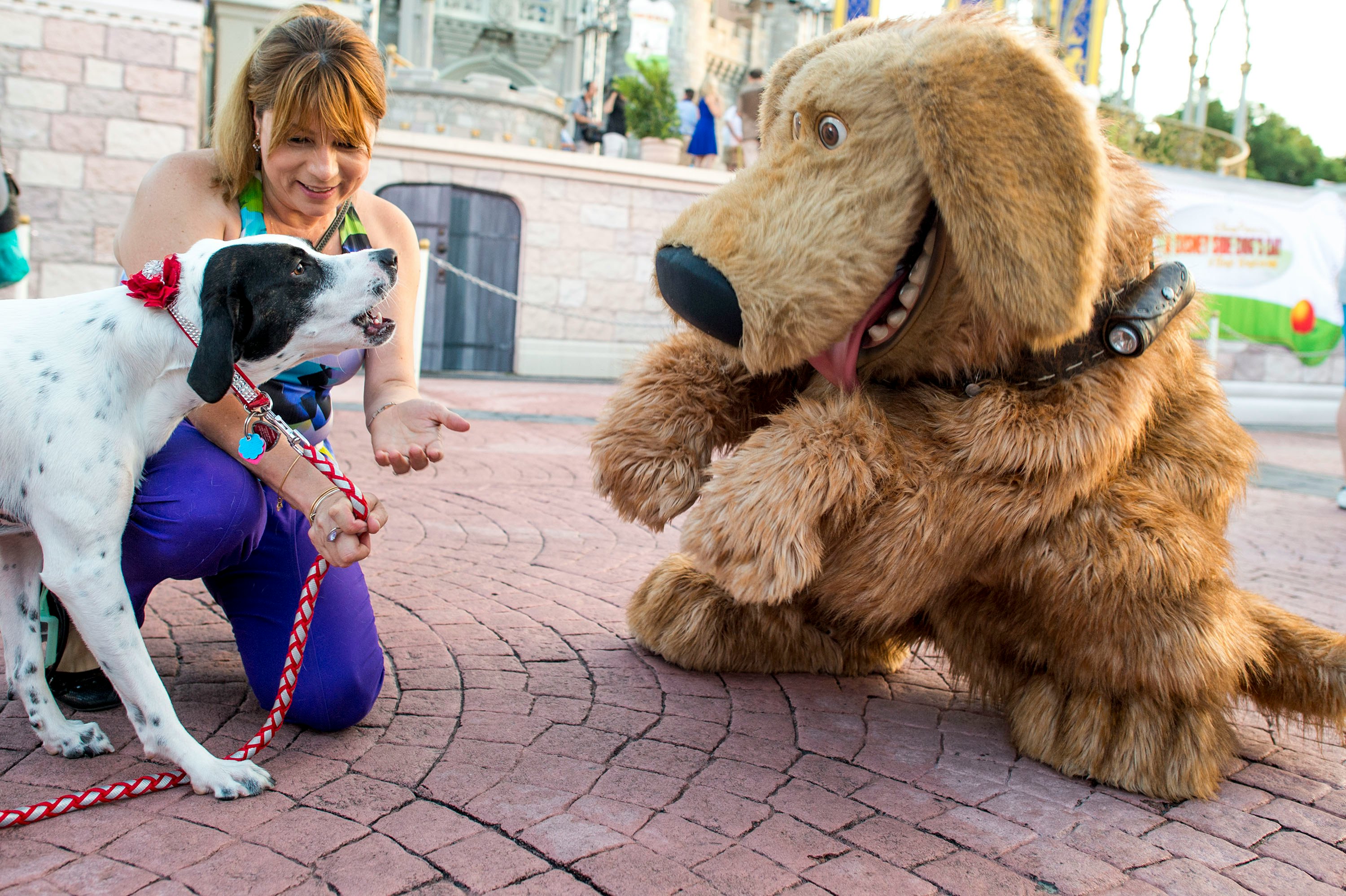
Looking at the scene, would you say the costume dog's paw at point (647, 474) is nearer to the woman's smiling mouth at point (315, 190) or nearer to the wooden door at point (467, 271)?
the woman's smiling mouth at point (315, 190)

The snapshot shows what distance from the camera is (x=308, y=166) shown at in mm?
2635

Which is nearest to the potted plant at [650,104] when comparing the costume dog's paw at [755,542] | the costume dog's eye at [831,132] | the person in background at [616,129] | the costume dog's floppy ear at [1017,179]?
the person in background at [616,129]

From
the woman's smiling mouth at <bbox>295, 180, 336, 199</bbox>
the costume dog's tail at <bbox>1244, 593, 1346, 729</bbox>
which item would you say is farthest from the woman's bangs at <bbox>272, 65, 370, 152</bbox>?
the costume dog's tail at <bbox>1244, 593, 1346, 729</bbox>

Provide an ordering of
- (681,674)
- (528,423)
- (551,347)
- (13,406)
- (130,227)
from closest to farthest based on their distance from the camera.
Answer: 1. (13,406)
2. (130,227)
3. (681,674)
4. (528,423)
5. (551,347)

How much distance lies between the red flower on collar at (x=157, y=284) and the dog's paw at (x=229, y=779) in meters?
0.98

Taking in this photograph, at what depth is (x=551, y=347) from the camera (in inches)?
583

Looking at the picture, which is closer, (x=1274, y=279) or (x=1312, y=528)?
(x=1312, y=528)

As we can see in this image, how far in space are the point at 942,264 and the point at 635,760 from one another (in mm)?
1343

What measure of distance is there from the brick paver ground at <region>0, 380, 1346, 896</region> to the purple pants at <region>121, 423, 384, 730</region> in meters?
0.12

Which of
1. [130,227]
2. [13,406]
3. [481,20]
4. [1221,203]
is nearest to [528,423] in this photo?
[130,227]

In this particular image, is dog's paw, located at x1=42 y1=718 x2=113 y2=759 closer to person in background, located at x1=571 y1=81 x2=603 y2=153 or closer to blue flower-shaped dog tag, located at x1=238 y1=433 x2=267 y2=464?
blue flower-shaped dog tag, located at x1=238 y1=433 x2=267 y2=464

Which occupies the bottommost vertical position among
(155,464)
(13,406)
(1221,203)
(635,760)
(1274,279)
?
(635,760)

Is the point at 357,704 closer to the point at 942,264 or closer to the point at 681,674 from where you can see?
the point at 681,674

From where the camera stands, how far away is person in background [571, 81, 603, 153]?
62.7ft
